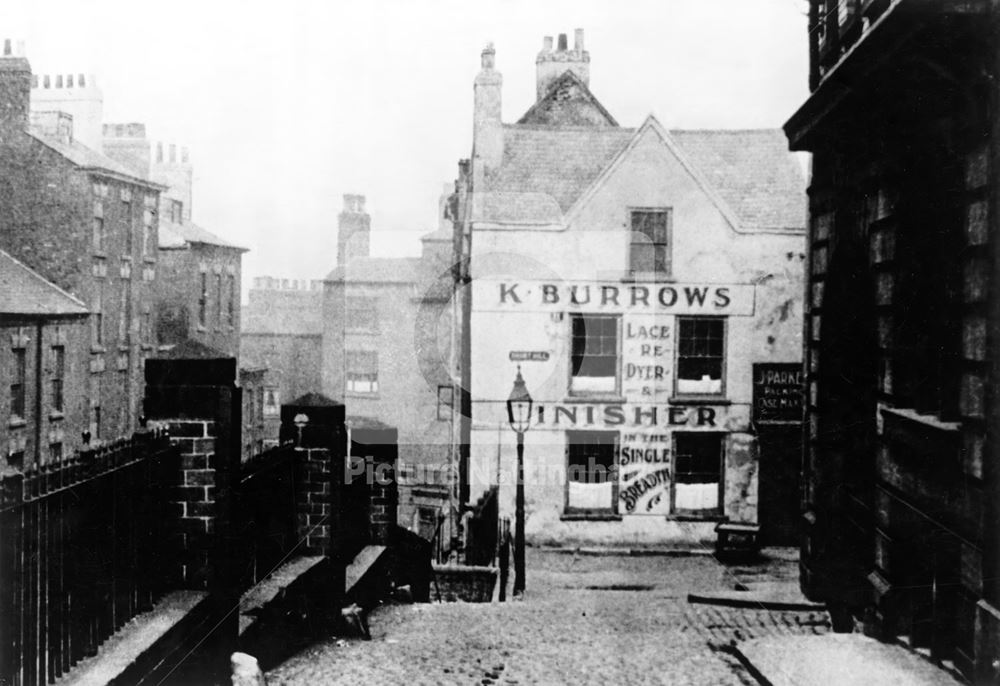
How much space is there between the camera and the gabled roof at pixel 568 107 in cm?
2520

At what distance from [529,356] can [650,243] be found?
3626mm

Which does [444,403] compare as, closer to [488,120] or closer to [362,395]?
[362,395]

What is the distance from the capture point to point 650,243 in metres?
20.4

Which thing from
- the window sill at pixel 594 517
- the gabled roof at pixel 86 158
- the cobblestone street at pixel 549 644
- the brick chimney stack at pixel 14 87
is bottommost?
the window sill at pixel 594 517

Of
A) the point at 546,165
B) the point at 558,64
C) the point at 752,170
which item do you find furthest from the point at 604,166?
the point at 558,64

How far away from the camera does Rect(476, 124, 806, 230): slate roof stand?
2097 cm

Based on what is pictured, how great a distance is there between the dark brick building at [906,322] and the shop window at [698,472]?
9.08m

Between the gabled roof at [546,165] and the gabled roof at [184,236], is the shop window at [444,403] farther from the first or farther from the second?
the gabled roof at [546,165]

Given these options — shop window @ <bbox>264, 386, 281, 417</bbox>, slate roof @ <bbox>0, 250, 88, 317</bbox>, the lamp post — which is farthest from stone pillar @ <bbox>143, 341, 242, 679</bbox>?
shop window @ <bbox>264, 386, 281, 417</bbox>

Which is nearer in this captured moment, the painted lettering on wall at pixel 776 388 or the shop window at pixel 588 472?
the painted lettering on wall at pixel 776 388

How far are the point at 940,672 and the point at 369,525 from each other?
5.39m

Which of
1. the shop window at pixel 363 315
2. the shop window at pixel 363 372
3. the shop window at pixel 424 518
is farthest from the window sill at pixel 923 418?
the shop window at pixel 363 315

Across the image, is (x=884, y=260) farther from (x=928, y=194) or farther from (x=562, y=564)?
(x=562, y=564)

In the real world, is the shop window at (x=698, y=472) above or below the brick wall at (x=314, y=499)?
below
